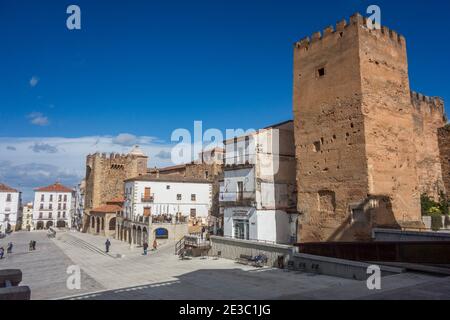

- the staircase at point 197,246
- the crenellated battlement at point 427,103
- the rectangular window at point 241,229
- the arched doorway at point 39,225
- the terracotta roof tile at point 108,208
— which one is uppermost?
the crenellated battlement at point 427,103

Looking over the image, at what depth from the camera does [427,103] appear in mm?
31922

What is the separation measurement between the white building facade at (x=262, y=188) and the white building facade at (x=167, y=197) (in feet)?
36.6

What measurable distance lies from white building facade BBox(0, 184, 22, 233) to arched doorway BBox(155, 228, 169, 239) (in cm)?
4966

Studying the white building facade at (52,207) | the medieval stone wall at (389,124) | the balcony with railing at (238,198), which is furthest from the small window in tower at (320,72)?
the white building facade at (52,207)

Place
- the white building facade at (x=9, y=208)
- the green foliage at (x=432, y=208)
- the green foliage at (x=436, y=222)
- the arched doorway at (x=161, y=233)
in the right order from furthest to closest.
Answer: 1. the white building facade at (x=9, y=208)
2. the arched doorway at (x=161, y=233)
3. the green foliage at (x=432, y=208)
4. the green foliage at (x=436, y=222)

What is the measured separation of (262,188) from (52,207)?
69.7 metres

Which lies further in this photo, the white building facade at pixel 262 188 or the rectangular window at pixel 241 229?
the rectangular window at pixel 241 229

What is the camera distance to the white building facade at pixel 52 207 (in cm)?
7781

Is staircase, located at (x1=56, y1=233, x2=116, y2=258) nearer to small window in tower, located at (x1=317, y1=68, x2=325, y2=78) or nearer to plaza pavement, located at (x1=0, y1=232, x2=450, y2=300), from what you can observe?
plaza pavement, located at (x1=0, y1=232, x2=450, y2=300)

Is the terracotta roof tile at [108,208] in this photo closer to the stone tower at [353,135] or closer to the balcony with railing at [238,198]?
the balcony with railing at [238,198]

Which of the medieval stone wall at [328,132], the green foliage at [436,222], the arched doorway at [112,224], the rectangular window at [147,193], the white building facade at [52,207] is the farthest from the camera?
the white building facade at [52,207]

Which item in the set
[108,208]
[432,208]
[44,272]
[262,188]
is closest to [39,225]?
[108,208]
